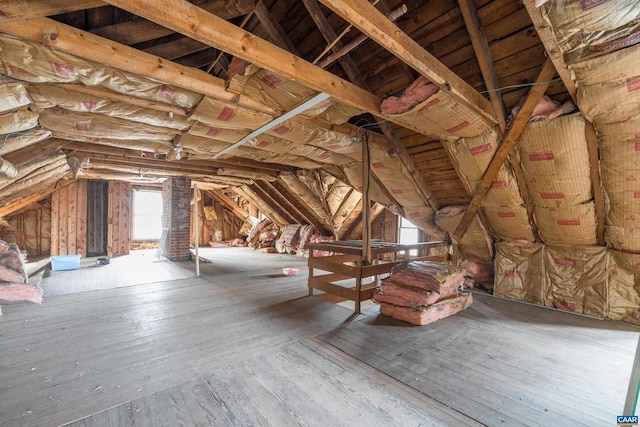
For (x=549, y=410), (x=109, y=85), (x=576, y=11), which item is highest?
(x=576, y=11)

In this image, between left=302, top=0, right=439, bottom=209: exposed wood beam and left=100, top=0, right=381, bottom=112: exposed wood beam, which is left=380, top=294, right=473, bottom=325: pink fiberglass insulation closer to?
left=302, top=0, right=439, bottom=209: exposed wood beam

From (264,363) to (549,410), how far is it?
1.84 meters

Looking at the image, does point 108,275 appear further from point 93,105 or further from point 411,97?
point 411,97

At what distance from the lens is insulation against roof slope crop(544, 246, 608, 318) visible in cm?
322

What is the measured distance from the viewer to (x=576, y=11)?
1.62 metres

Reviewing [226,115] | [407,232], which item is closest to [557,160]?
[226,115]

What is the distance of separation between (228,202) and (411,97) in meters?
9.88

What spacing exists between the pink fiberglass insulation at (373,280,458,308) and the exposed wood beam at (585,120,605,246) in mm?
1644

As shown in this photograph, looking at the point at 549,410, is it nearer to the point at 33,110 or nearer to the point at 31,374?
the point at 31,374

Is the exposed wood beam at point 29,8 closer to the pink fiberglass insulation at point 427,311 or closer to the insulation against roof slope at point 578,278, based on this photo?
the pink fiberglass insulation at point 427,311

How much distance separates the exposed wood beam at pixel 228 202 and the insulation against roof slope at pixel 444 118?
9.34 m

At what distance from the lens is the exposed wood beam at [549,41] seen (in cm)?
158

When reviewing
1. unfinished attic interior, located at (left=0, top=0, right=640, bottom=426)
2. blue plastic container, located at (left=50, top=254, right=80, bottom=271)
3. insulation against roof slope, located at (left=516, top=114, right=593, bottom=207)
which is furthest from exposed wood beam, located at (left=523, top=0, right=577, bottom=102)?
blue plastic container, located at (left=50, top=254, right=80, bottom=271)

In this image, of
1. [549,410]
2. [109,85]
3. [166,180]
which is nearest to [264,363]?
[549,410]
